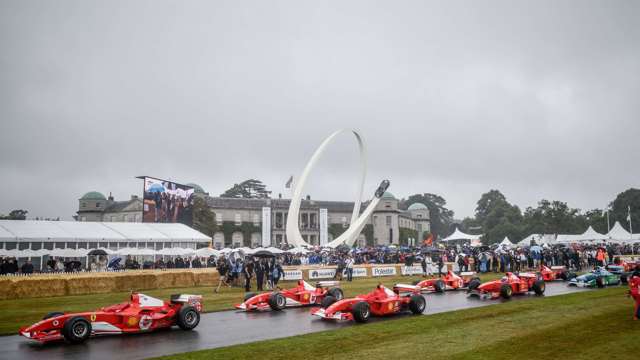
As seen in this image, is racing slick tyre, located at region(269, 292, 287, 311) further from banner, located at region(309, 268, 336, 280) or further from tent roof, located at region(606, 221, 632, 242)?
tent roof, located at region(606, 221, 632, 242)

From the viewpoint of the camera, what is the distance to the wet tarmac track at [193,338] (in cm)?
1304

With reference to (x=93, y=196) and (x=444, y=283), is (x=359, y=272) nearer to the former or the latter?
(x=444, y=283)

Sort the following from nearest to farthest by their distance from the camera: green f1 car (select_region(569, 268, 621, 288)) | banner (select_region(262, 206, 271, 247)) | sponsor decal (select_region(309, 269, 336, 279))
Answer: green f1 car (select_region(569, 268, 621, 288)), sponsor decal (select_region(309, 269, 336, 279)), banner (select_region(262, 206, 271, 247))

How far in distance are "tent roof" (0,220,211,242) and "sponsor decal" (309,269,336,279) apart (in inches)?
806

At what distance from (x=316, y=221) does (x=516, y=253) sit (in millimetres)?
76692

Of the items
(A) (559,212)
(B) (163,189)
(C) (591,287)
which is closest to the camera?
(C) (591,287)

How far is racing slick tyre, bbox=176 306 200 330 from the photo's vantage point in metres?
16.3

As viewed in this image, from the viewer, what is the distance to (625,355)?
1143 cm

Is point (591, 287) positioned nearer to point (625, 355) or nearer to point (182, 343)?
point (625, 355)

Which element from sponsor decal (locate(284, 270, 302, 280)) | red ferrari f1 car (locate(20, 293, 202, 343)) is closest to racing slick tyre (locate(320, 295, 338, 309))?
red ferrari f1 car (locate(20, 293, 202, 343))

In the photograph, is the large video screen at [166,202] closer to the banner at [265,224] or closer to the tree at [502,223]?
the banner at [265,224]

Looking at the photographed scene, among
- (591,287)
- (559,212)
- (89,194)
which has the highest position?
(89,194)

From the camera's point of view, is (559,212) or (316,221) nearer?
(559,212)

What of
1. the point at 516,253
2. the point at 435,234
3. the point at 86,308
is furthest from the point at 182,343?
the point at 435,234
